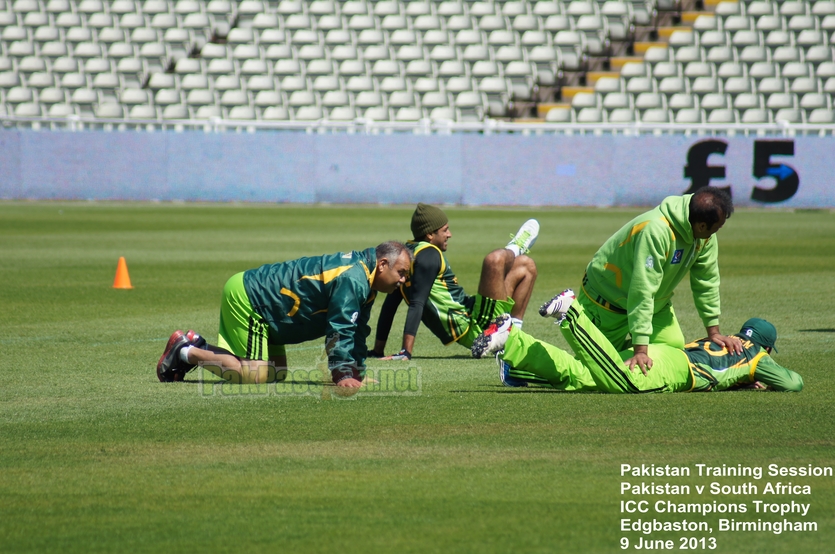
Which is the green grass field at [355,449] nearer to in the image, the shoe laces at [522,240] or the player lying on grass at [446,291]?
the player lying on grass at [446,291]

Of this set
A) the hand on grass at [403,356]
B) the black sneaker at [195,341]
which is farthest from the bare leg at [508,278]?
the black sneaker at [195,341]

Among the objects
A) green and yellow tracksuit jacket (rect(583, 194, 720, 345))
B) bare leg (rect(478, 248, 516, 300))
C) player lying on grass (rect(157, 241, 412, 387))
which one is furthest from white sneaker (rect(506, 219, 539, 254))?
player lying on grass (rect(157, 241, 412, 387))

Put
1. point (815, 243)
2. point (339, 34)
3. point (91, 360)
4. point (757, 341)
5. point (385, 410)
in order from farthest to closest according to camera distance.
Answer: point (339, 34) → point (815, 243) → point (91, 360) → point (757, 341) → point (385, 410)

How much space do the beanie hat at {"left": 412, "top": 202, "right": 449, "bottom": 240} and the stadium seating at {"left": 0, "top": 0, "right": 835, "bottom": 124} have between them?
982 inches

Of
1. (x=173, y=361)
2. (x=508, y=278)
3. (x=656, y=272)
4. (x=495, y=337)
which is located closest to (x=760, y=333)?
(x=656, y=272)

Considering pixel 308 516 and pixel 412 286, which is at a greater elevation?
pixel 412 286

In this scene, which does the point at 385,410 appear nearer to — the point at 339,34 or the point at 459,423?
the point at 459,423

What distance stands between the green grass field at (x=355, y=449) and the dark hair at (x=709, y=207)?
1065mm

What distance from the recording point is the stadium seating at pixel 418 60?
3281cm

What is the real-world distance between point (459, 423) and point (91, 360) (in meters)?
3.48

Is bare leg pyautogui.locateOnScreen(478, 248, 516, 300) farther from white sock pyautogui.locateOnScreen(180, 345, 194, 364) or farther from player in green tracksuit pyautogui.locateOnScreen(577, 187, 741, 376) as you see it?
white sock pyautogui.locateOnScreen(180, 345, 194, 364)

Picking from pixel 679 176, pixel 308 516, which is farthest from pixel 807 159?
pixel 308 516

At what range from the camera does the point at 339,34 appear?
36.3 m

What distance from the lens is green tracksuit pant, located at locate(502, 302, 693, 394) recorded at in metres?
6.78
